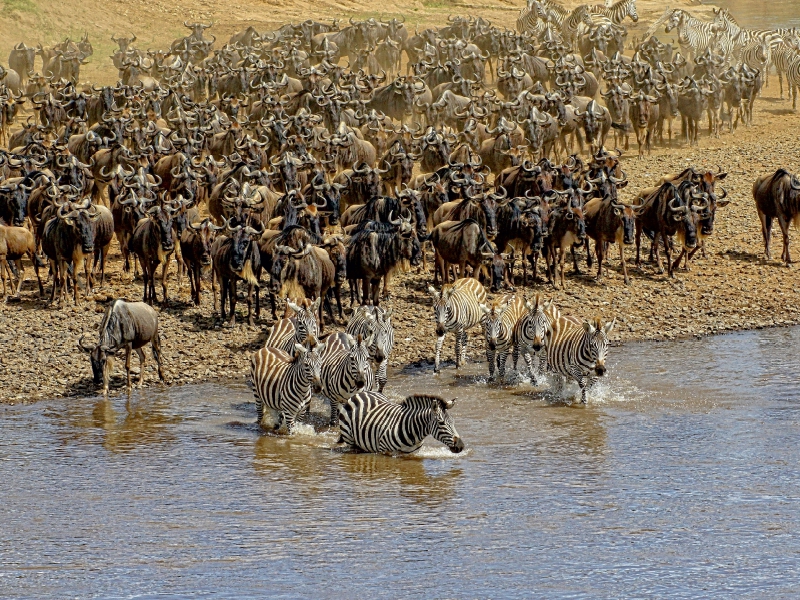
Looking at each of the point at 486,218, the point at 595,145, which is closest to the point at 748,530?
the point at 486,218

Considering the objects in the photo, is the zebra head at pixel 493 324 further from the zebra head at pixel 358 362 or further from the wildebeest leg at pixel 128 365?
the wildebeest leg at pixel 128 365

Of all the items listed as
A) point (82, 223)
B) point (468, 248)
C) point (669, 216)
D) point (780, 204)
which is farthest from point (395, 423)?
point (780, 204)

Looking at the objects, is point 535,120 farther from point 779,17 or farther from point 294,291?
point 779,17

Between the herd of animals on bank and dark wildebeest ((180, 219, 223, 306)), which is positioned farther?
dark wildebeest ((180, 219, 223, 306))

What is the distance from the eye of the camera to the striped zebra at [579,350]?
1468 cm

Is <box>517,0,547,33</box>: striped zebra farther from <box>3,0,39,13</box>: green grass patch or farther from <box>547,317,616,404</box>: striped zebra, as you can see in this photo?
<box>547,317,616,404</box>: striped zebra

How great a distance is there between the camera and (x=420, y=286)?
2062cm

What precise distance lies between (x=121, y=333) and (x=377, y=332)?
9.67 feet

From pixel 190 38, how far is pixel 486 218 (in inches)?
991

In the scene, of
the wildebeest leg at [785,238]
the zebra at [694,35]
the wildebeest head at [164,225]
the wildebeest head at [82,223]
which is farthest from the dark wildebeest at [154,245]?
the zebra at [694,35]

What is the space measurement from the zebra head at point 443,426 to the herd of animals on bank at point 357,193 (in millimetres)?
23

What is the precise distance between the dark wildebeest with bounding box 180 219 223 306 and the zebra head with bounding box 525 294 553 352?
528 centimetres

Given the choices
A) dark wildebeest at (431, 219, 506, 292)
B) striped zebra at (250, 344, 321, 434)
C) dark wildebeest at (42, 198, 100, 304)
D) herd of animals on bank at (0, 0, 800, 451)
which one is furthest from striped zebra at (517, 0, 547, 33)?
striped zebra at (250, 344, 321, 434)

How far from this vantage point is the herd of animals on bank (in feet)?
51.5
